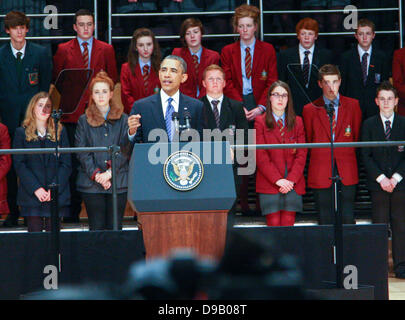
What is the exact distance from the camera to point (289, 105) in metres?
5.42

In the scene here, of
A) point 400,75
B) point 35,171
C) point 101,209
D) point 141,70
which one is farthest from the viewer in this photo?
point 400,75

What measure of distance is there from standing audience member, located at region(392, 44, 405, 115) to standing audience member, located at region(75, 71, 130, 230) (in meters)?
2.62

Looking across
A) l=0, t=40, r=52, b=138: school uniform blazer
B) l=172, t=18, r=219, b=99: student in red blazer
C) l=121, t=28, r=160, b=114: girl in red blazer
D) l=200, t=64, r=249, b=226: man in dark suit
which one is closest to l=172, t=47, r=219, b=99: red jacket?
l=172, t=18, r=219, b=99: student in red blazer

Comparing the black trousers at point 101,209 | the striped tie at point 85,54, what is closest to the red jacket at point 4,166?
the black trousers at point 101,209

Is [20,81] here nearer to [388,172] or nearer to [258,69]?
[258,69]

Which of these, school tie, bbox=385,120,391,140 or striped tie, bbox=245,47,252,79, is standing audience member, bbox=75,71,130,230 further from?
school tie, bbox=385,120,391,140

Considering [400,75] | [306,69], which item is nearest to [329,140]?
[306,69]

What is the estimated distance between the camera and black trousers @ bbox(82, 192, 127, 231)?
5.04 metres

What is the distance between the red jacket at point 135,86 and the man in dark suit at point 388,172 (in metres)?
1.86

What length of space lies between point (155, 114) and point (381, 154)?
2.30 m

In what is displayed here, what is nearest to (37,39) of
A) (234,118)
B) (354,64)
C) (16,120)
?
(16,120)

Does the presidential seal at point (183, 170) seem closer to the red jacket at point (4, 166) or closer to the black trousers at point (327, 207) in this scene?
the black trousers at point (327, 207)

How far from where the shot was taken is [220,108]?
5438mm

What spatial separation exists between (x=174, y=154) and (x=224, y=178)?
0.93 feet
